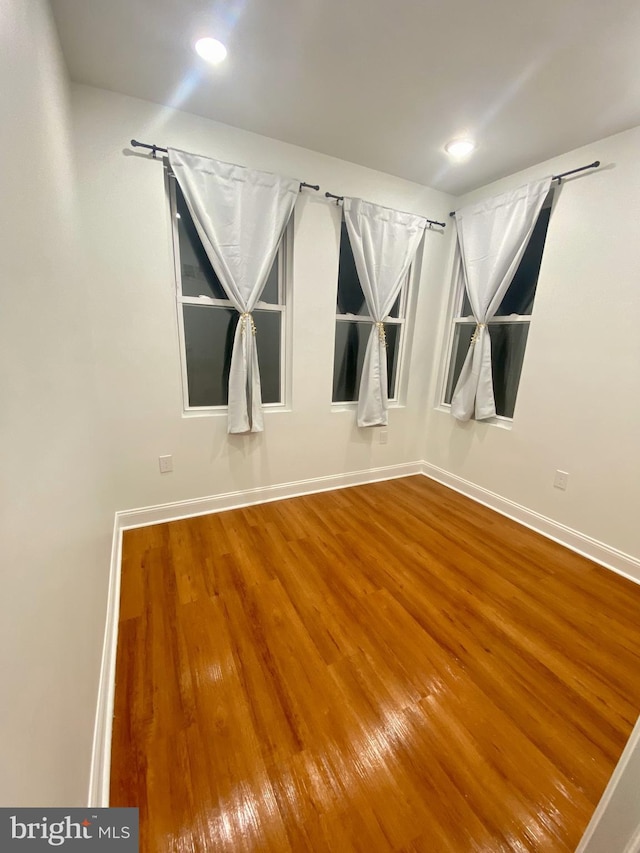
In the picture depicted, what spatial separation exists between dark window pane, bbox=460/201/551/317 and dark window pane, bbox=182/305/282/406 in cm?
184

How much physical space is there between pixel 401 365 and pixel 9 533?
2.99 meters

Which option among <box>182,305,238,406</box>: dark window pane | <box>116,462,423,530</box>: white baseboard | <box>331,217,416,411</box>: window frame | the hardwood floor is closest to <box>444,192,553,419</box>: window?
<box>331,217,416,411</box>: window frame

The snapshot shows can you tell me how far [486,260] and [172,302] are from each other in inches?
92.7

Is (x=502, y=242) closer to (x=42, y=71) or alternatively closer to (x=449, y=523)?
(x=449, y=523)

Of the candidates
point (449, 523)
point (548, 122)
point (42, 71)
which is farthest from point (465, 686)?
point (548, 122)

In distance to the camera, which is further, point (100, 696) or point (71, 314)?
point (71, 314)

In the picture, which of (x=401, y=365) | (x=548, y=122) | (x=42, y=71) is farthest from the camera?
(x=401, y=365)

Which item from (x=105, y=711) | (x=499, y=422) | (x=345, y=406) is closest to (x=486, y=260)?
(x=499, y=422)

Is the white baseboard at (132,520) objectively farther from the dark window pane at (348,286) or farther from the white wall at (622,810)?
the dark window pane at (348,286)

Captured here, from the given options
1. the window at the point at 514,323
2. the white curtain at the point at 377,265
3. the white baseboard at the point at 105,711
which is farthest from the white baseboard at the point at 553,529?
the white baseboard at the point at 105,711

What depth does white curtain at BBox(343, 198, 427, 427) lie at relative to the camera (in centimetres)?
247

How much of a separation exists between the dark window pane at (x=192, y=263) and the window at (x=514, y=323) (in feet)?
7.06

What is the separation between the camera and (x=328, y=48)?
4.78 feet

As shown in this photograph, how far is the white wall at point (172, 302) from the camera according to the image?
1.84 meters
